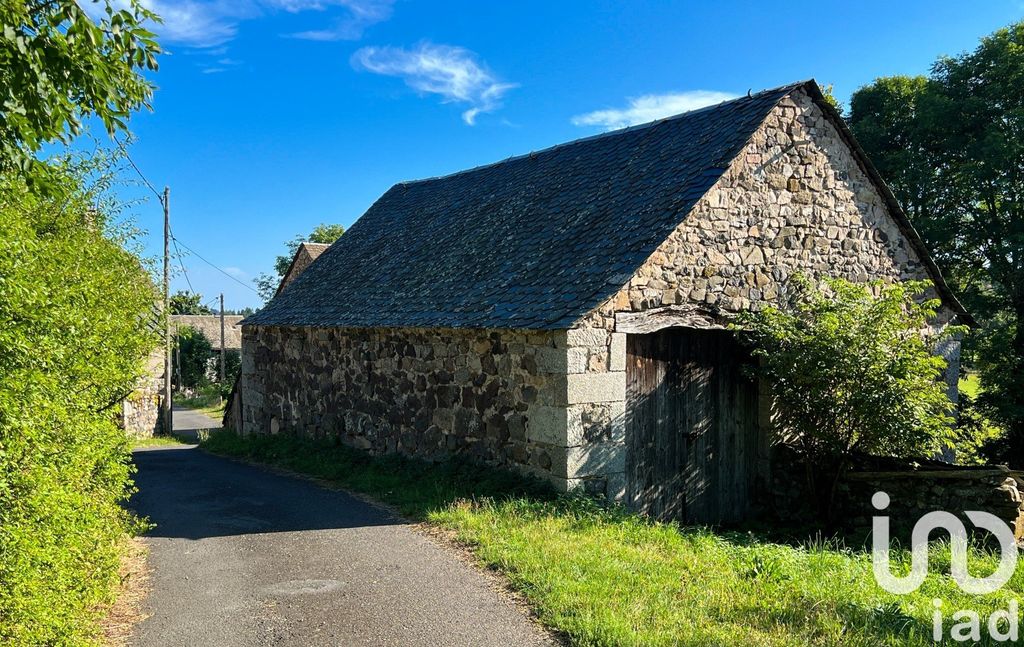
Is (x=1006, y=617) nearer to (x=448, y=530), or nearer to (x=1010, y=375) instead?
(x=448, y=530)

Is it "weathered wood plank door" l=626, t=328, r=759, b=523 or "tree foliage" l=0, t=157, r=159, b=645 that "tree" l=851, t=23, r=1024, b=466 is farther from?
"tree foliage" l=0, t=157, r=159, b=645

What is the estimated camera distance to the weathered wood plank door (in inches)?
358

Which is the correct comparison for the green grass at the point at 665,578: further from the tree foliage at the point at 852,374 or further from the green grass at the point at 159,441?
the green grass at the point at 159,441

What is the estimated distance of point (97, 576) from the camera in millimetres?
5219

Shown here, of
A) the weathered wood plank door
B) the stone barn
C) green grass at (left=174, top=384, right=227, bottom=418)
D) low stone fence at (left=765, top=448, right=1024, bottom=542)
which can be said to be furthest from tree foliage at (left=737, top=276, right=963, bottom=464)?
green grass at (left=174, top=384, right=227, bottom=418)

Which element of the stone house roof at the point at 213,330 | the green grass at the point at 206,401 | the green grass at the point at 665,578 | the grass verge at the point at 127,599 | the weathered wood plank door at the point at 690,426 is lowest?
the green grass at the point at 206,401

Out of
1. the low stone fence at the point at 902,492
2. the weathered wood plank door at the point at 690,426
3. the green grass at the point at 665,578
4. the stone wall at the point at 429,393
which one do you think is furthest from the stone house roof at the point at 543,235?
the low stone fence at the point at 902,492

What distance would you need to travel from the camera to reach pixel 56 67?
4.37m

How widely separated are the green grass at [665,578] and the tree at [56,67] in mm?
4606

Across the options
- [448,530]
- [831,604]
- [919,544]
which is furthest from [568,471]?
[919,544]

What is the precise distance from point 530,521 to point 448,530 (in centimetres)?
85

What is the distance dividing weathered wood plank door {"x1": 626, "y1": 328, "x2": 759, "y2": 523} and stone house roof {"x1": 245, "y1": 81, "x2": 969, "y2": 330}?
4.19 ft

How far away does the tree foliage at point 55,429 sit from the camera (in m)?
3.95

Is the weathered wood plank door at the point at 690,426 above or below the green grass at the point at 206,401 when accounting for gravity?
above
